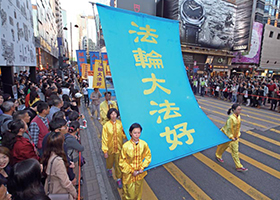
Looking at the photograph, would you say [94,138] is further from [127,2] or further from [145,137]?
[127,2]

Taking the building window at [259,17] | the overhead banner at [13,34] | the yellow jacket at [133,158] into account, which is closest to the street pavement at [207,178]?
the yellow jacket at [133,158]

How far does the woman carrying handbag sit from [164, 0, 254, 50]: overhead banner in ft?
103

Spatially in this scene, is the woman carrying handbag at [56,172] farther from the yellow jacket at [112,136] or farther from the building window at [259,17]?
the building window at [259,17]

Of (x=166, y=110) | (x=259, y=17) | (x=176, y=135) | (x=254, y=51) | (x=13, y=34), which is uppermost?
(x=259, y=17)

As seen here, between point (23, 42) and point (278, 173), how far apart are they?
13.4 meters

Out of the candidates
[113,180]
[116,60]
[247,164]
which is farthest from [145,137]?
[247,164]

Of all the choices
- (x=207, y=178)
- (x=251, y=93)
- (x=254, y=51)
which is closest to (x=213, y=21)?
(x=254, y=51)

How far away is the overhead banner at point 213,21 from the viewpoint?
29150mm

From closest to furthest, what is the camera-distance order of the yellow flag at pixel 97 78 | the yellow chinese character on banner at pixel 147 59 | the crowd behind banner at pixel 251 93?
the yellow chinese character on banner at pixel 147 59 → the yellow flag at pixel 97 78 → the crowd behind banner at pixel 251 93

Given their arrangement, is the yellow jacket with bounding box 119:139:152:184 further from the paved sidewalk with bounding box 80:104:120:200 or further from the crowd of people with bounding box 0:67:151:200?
the paved sidewalk with bounding box 80:104:120:200

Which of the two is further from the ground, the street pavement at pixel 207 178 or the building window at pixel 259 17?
the building window at pixel 259 17

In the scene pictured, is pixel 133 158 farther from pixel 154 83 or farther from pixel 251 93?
pixel 251 93

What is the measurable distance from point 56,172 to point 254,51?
4540cm

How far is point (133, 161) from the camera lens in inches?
105
